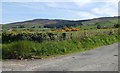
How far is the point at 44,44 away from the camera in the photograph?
55.0 feet

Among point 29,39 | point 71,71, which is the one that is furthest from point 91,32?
point 71,71

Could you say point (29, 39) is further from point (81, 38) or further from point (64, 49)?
point (81, 38)

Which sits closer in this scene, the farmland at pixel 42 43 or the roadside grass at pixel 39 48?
the roadside grass at pixel 39 48

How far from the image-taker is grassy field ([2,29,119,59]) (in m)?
15.1

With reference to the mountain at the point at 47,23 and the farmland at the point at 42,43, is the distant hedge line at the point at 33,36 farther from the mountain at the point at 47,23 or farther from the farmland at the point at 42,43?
the mountain at the point at 47,23

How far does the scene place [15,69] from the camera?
11195 mm

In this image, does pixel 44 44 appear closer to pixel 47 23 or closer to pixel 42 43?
pixel 42 43

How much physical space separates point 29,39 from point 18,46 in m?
2.40

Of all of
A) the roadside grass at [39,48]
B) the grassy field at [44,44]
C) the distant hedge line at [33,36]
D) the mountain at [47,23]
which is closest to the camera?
the roadside grass at [39,48]

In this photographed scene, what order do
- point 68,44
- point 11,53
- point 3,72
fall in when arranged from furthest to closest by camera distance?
1. point 68,44
2. point 11,53
3. point 3,72

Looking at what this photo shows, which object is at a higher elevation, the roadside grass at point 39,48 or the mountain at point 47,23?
the mountain at point 47,23

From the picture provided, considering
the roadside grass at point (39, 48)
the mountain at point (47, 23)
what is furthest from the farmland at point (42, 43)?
the mountain at point (47, 23)

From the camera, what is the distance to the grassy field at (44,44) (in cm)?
1508

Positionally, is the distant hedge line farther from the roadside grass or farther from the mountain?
the mountain
